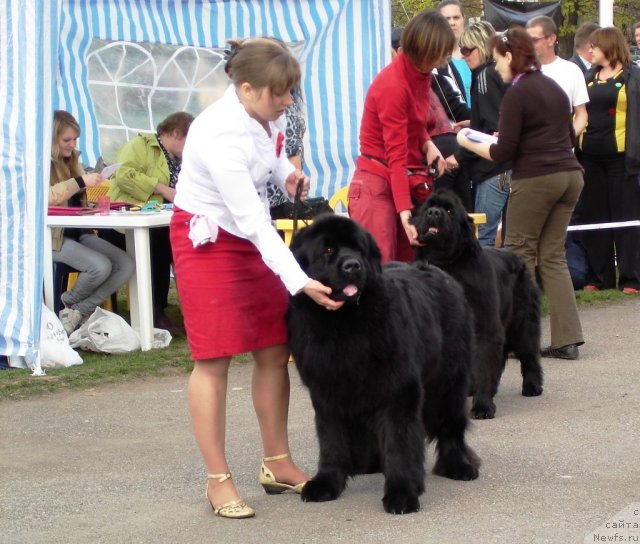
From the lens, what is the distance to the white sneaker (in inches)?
324

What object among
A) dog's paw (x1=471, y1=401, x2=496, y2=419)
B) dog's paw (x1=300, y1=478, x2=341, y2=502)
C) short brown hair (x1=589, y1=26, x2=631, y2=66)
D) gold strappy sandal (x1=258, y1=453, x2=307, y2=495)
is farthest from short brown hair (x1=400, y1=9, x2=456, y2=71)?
short brown hair (x1=589, y1=26, x2=631, y2=66)

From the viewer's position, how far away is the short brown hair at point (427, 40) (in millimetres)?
5734

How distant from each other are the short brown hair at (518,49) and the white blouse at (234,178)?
301cm

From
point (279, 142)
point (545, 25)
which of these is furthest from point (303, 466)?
point (545, 25)

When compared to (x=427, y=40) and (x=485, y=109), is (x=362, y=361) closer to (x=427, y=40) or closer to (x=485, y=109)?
(x=427, y=40)

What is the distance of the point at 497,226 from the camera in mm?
9555

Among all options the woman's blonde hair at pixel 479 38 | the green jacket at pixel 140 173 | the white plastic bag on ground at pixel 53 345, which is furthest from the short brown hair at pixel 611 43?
the white plastic bag on ground at pixel 53 345

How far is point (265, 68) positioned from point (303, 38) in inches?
254

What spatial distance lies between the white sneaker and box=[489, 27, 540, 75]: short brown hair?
3.58 meters

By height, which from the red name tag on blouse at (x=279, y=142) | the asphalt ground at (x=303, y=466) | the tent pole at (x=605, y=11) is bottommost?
the asphalt ground at (x=303, y=466)

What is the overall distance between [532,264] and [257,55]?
3612 millimetres

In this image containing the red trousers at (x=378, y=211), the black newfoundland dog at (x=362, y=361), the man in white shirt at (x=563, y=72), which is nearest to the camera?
the black newfoundland dog at (x=362, y=361)

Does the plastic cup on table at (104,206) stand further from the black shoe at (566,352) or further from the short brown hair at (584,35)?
the short brown hair at (584,35)

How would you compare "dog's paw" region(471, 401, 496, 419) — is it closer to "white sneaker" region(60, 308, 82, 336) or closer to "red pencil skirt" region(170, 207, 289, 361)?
"red pencil skirt" region(170, 207, 289, 361)
